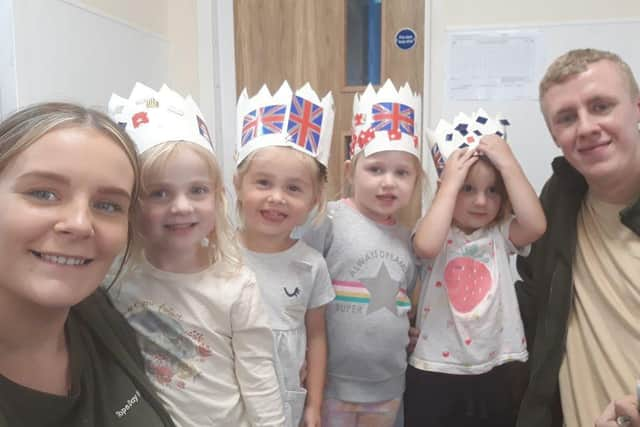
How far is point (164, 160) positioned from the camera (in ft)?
3.44

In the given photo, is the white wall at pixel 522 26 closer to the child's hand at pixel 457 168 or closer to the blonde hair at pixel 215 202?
the child's hand at pixel 457 168

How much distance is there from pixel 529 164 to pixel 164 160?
66.0 inches

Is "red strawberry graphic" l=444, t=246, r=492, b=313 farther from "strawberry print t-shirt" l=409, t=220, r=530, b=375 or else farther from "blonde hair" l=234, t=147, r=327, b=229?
"blonde hair" l=234, t=147, r=327, b=229

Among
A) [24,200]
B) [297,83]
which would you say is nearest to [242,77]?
[297,83]

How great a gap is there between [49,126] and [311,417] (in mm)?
988

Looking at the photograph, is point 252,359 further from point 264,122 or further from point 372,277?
point 264,122

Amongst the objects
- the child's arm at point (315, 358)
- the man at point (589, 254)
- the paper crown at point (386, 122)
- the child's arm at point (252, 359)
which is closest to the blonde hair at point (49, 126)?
the child's arm at point (252, 359)

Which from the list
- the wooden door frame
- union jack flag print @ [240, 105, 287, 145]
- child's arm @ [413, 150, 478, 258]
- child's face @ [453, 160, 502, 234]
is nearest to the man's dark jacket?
child's face @ [453, 160, 502, 234]

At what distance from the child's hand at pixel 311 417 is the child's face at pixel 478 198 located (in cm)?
69

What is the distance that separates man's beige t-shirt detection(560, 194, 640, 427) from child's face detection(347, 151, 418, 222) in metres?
0.51

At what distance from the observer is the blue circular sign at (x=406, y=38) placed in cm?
217

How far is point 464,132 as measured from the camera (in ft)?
4.69

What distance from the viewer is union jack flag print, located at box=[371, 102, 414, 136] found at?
145 cm

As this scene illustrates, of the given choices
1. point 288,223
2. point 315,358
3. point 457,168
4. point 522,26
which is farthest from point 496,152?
point 522,26
